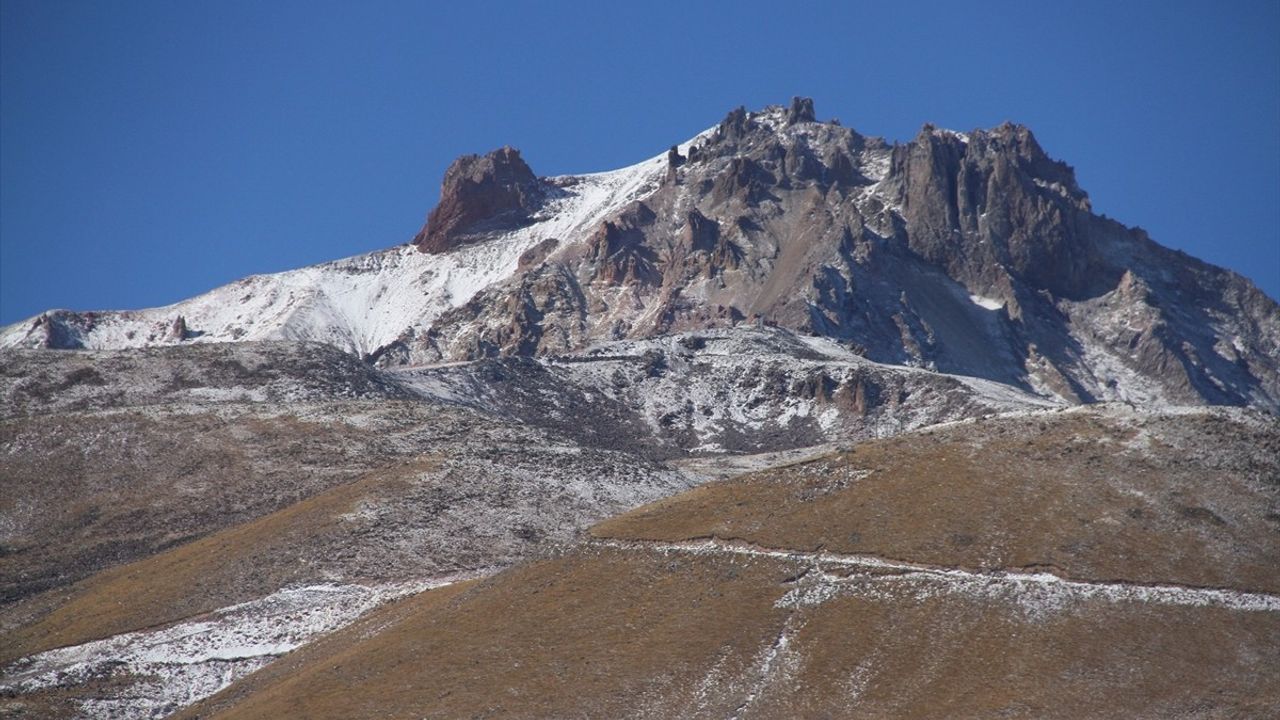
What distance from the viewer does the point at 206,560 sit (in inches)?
3809

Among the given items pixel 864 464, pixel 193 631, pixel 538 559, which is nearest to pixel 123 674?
pixel 193 631

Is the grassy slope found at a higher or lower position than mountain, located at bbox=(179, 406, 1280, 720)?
higher

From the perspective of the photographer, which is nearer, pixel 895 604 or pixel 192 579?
pixel 895 604

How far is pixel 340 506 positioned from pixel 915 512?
50.3m

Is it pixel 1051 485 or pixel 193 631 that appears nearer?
pixel 1051 485

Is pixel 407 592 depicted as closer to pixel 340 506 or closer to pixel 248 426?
pixel 340 506

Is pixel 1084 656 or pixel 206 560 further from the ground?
pixel 206 560

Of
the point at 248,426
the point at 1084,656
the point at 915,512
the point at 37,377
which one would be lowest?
the point at 1084,656

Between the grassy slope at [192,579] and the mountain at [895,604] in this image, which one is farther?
the grassy slope at [192,579]

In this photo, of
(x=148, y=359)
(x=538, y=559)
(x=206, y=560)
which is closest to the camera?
(x=538, y=559)

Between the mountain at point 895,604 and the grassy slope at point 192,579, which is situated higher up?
the grassy slope at point 192,579

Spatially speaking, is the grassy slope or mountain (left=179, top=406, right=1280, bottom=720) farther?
the grassy slope

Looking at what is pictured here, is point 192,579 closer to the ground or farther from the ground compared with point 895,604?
farther from the ground

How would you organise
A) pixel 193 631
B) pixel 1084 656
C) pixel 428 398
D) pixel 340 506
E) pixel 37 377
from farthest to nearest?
pixel 428 398 < pixel 37 377 < pixel 340 506 < pixel 193 631 < pixel 1084 656
